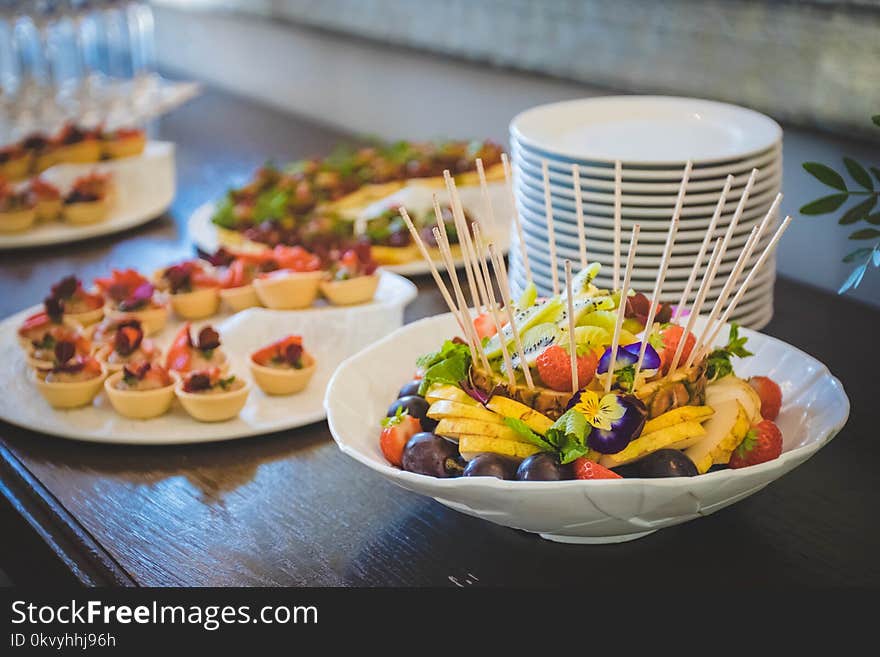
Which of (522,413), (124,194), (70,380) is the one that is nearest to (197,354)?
(70,380)

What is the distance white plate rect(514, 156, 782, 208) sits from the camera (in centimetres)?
125

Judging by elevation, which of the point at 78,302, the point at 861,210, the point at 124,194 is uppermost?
the point at 861,210

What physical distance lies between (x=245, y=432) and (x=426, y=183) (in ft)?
2.62

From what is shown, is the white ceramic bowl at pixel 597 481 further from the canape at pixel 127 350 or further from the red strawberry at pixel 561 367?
the canape at pixel 127 350

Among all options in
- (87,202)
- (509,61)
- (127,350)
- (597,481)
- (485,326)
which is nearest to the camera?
(597,481)

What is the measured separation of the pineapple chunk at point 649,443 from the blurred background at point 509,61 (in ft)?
2.27

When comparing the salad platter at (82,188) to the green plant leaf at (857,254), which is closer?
the green plant leaf at (857,254)

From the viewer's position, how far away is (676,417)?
36.2 inches

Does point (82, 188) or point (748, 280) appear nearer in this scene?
point (748, 280)

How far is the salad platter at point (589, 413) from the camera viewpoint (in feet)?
2.79

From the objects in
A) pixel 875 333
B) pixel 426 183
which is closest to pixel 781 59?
pixel 875 333

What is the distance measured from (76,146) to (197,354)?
3.25ft

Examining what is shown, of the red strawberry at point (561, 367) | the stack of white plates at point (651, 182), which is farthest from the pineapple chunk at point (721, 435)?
the stack of white plates at point (651, 182)

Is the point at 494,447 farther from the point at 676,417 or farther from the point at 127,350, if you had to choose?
the point at 127,350
